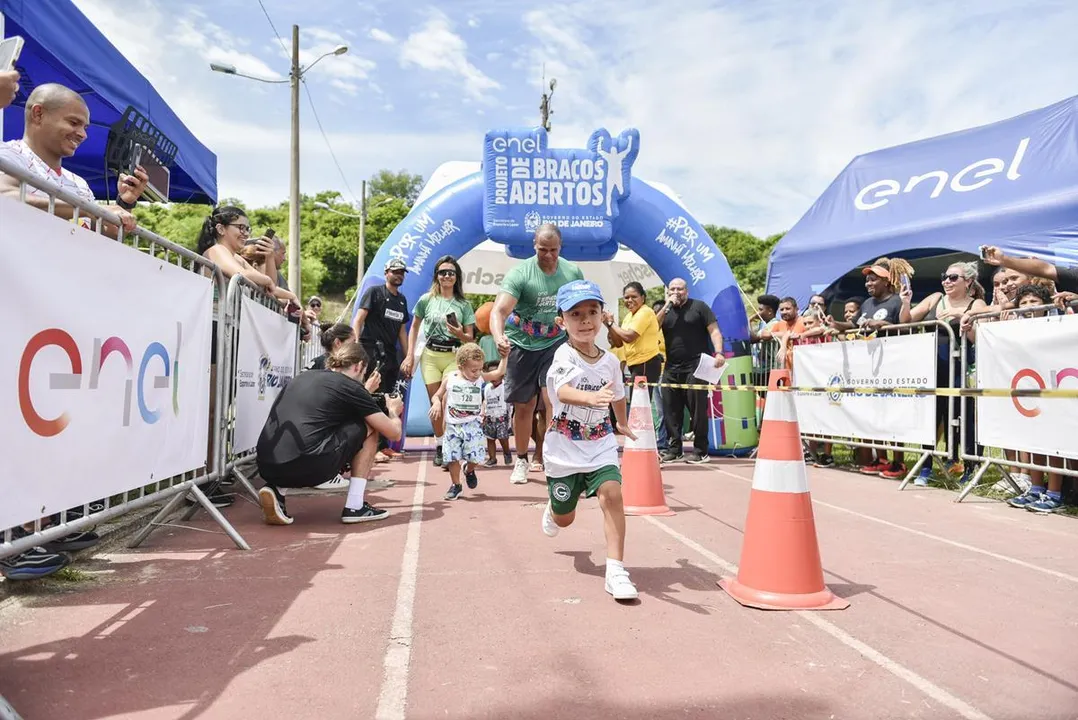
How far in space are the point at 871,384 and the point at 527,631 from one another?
622 centimetres

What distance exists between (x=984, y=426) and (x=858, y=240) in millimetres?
6309

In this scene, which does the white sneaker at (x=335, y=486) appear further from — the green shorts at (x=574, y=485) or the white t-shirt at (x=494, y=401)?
the green shorts at (x=574, y=485)

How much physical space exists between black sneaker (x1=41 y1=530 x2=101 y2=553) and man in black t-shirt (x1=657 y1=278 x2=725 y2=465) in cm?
639

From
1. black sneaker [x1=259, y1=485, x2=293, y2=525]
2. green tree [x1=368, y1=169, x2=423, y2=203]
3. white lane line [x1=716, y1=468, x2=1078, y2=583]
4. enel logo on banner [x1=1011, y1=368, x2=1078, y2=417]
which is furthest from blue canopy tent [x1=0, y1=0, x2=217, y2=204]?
green tree [x1=368, y1=169, x2=423, y2=203]

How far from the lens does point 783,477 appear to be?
3521mm

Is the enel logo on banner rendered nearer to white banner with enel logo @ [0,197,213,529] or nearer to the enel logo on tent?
the enel logo on tent

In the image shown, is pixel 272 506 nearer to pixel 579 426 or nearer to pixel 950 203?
pixel 579 426

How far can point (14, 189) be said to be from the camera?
3.03 m

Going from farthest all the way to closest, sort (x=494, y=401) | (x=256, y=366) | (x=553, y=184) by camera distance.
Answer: (x=553, y=184) → (x=494, y=401) → (x=256, y=366)

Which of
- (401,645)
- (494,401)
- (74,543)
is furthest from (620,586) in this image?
(494,401)

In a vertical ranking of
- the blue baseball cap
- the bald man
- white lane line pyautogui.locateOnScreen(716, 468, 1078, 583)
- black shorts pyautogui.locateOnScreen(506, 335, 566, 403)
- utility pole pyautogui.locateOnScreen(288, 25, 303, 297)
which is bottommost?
white lane line pyautogui.locateOnScreen(716, 468, 1078, 583)

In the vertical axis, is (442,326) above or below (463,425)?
above

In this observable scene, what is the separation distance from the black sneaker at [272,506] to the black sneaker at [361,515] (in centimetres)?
39

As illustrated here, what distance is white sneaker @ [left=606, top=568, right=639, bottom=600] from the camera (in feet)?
11.0
